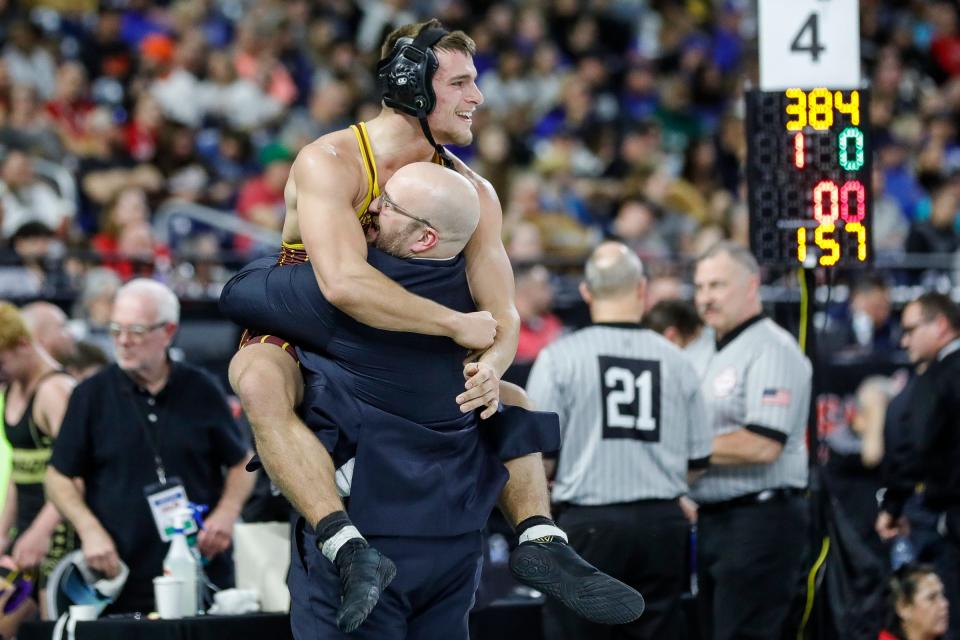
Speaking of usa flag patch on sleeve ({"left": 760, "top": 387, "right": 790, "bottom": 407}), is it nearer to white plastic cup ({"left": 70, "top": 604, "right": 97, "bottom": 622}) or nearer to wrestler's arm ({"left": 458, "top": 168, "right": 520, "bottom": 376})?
wrestler's arm ({"left": 458, "top": 168, "right": 520, "bottom": 376})

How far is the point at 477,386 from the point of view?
4.34m

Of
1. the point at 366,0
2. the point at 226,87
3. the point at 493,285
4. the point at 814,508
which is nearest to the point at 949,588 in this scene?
the point at 814,508

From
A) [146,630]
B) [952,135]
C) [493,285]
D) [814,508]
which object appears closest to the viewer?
[493,285]

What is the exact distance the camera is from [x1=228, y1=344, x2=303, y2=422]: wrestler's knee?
13.9ft

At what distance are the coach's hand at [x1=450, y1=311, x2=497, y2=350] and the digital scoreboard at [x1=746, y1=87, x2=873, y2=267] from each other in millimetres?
2578

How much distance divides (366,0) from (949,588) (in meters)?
9.76

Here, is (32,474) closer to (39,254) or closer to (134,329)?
(134,329)

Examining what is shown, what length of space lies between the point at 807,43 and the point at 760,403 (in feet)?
5.30

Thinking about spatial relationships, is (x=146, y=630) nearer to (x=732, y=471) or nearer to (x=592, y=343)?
(x=592, y=343)

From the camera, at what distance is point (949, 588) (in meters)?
7.30

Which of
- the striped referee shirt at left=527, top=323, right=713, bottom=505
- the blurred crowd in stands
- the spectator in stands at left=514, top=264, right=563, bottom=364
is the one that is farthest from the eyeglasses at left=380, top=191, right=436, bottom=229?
the blurred crowd in stands

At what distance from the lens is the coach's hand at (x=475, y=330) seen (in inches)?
170

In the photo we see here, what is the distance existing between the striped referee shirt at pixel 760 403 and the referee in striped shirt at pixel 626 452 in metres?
0.34

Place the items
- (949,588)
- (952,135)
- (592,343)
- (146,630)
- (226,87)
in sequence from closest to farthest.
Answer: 1. (146,630)
2. (592,343)
3. (949,588)
4. (226,87)
5. (952,135)
